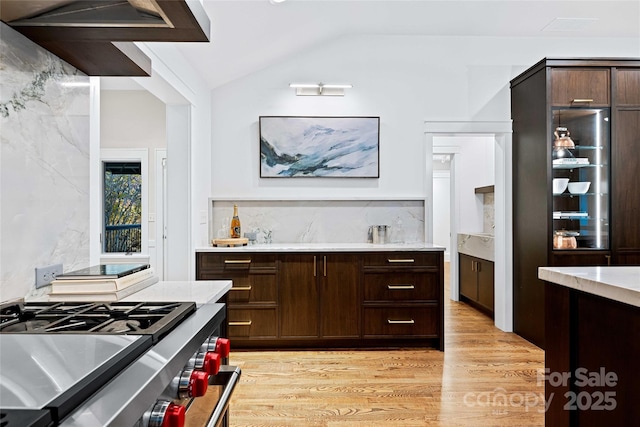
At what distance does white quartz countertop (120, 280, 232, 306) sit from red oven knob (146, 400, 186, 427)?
23.9 inches

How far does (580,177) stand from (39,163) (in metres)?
3.86

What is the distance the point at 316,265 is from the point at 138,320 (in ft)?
8.03

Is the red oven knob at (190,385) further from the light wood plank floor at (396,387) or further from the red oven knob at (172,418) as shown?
the light wood plank floor at (396,387)

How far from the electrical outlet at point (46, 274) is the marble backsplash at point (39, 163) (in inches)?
0.8

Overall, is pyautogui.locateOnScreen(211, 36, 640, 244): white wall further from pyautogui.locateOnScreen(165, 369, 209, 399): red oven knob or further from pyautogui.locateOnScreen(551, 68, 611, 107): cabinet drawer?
pyautogui.locateOnScreen(165, 369, 209, 399): red oven knob

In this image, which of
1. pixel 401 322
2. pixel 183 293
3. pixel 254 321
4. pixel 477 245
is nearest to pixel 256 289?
pixel 254 321

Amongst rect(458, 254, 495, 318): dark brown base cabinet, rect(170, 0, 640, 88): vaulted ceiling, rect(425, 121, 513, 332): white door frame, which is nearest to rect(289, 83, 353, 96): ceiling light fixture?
rect(170, 0, 640, 88): vaulted ceiling

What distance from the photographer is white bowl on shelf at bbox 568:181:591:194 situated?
3.48m

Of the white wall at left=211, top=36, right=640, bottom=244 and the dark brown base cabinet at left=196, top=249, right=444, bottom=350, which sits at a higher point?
the white wall at left=211, top=36, right=640, bottom=244

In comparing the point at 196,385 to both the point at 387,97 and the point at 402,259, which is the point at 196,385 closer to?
the point at 402,259

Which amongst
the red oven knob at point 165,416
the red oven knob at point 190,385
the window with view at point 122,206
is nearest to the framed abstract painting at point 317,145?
the window with view at point 122,206

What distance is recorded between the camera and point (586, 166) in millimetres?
3480

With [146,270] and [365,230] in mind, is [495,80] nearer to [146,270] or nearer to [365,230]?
[365,230]

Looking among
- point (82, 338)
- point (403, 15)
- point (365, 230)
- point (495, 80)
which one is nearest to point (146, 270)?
point (82, 338)
